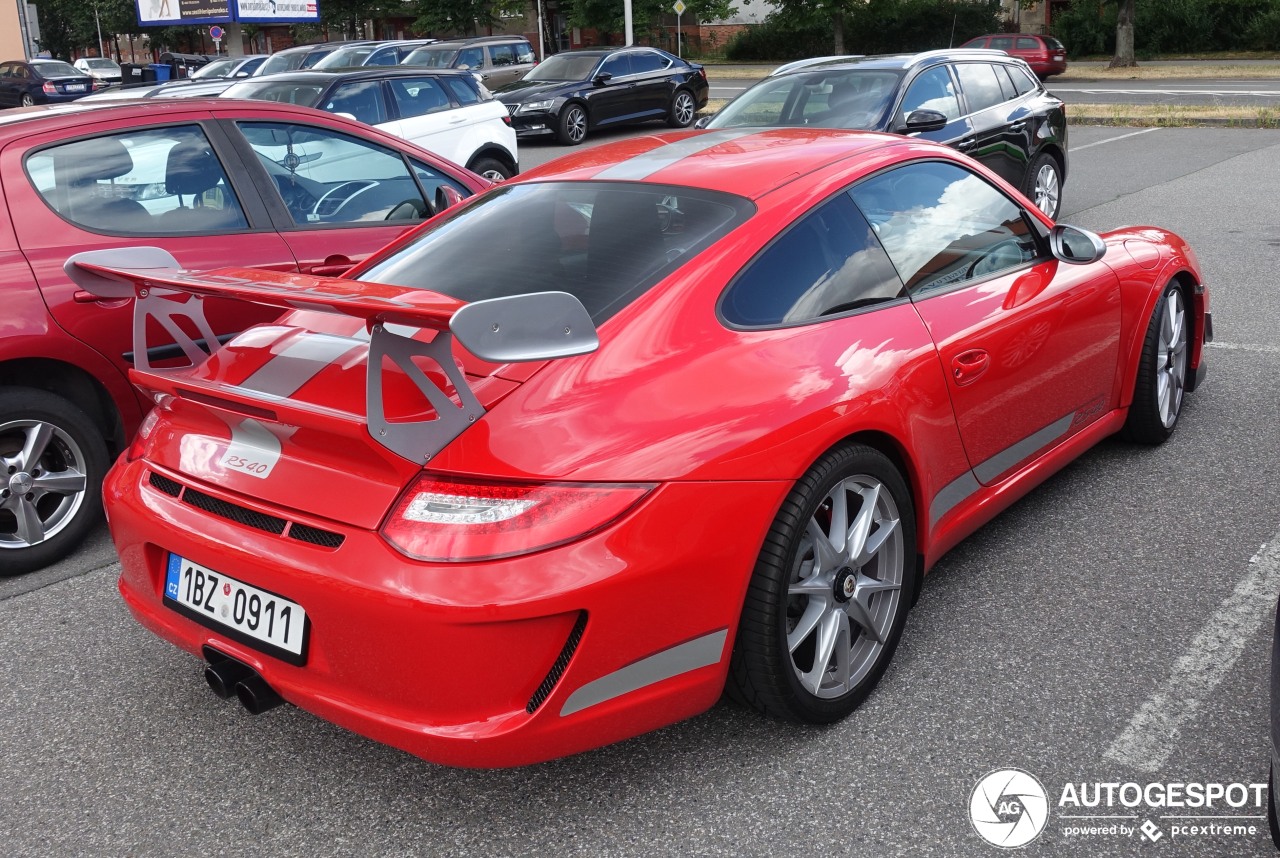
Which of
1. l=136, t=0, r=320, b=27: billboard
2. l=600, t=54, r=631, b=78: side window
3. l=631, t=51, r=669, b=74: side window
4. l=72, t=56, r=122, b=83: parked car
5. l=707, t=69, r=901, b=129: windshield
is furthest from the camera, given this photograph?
l=136, t=0, r=320, b=27: billboard

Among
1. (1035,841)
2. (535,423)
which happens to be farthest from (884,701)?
(535,423)

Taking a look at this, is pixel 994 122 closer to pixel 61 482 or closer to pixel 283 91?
pixel 283 91

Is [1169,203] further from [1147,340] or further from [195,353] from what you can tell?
[195,353]

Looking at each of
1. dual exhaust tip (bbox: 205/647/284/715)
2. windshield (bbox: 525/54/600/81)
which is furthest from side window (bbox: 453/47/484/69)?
dual exhaust tip (bbox: 205/647/284/715)

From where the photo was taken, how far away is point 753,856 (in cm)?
250

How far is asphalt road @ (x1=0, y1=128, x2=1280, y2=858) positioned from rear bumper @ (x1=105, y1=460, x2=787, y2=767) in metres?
0.31

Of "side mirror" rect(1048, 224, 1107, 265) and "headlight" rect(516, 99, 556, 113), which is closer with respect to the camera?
"side mirror" rect(1048, 224, 1107, 265)

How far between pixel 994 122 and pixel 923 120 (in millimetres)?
1186

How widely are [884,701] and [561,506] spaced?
120 cm

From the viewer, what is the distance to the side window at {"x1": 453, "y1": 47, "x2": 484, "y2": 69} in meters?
22.2

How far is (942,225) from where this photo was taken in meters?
3.58

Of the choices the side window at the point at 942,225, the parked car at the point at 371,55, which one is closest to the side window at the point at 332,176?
the side window at the point at 942,225

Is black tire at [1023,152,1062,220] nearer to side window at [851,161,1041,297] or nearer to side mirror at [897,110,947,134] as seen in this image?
side mirror at [897,110,947,134]
